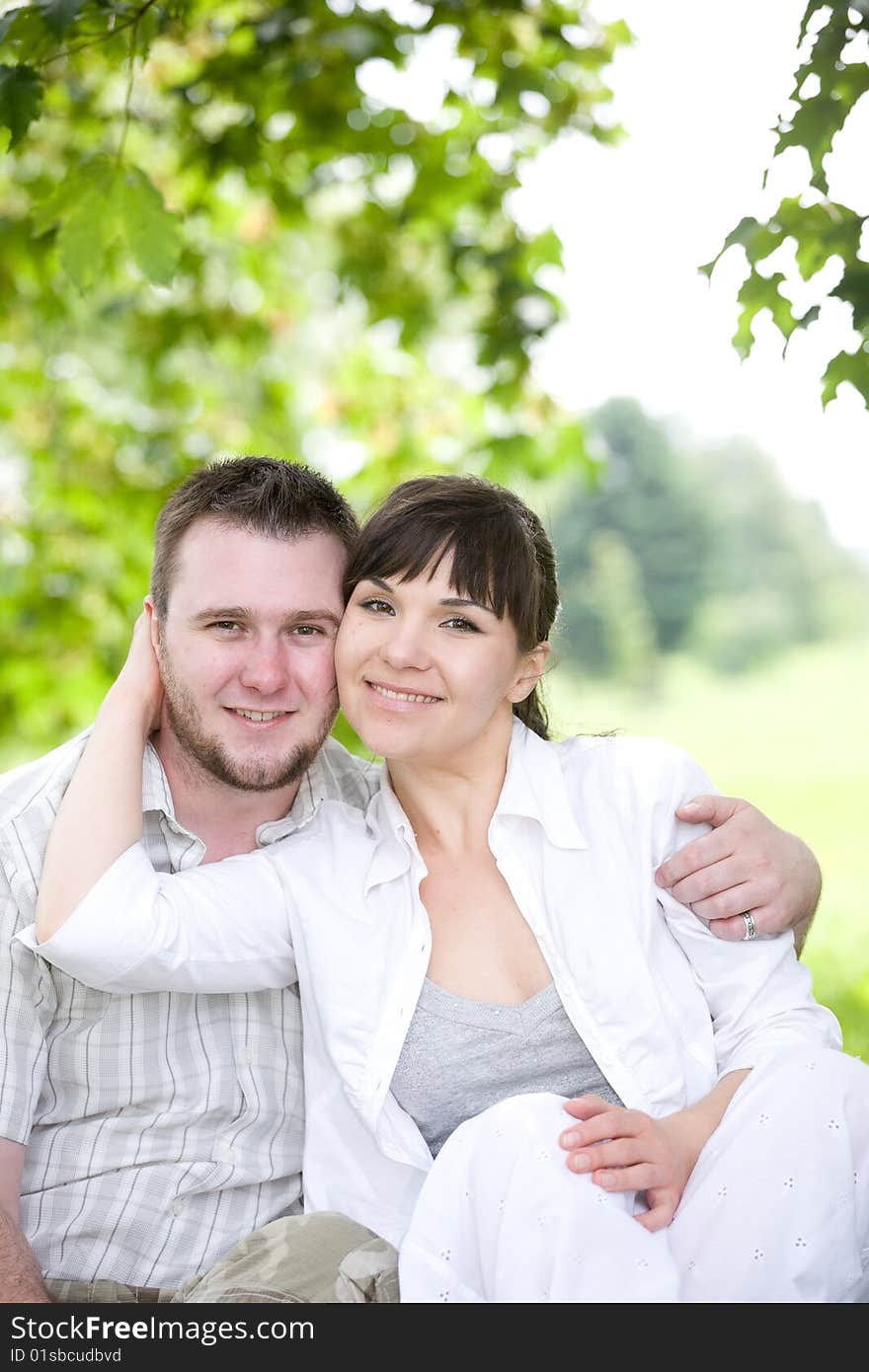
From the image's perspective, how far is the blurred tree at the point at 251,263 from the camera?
4.13 metres

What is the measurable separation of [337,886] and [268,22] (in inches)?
111

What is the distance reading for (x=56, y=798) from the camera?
229 cm

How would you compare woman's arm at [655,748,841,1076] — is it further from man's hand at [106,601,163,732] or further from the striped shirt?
man's hand at [106,601,163,732]

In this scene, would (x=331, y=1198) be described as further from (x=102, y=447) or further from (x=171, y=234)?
(x=102, y=447)

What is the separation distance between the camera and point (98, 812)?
84.3 inches

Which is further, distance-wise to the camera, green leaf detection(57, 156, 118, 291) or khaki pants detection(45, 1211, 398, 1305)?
green leaf detection(57, 156, 118, 291)

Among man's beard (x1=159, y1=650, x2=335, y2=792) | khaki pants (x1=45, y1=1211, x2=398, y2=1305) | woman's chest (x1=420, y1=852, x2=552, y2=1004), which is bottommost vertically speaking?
khaki pants (x1=45, y1=1211, x2=398, y2=1305)

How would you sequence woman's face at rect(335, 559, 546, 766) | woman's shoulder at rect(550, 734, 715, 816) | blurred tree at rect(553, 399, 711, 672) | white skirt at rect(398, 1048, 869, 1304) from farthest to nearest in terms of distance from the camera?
blurred tree at rect(553, 399, 711, 672), woman's shoulder at rect(550, 734, 715, 816), woman's face at rect(335, 559, 546, 766), white skirt at rect(398, 1048, 869, 1304)

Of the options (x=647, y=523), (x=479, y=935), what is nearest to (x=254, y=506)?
(x=479, y=935)

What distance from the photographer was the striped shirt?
2.17 meters

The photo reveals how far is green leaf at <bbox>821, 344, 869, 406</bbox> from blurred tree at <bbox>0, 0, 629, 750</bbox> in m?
1.41

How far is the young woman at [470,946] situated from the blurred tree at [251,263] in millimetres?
1089

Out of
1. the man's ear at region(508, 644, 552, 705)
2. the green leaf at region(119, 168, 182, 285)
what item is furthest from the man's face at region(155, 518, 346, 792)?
the green leaf at region(119, 168, 182, 285)
